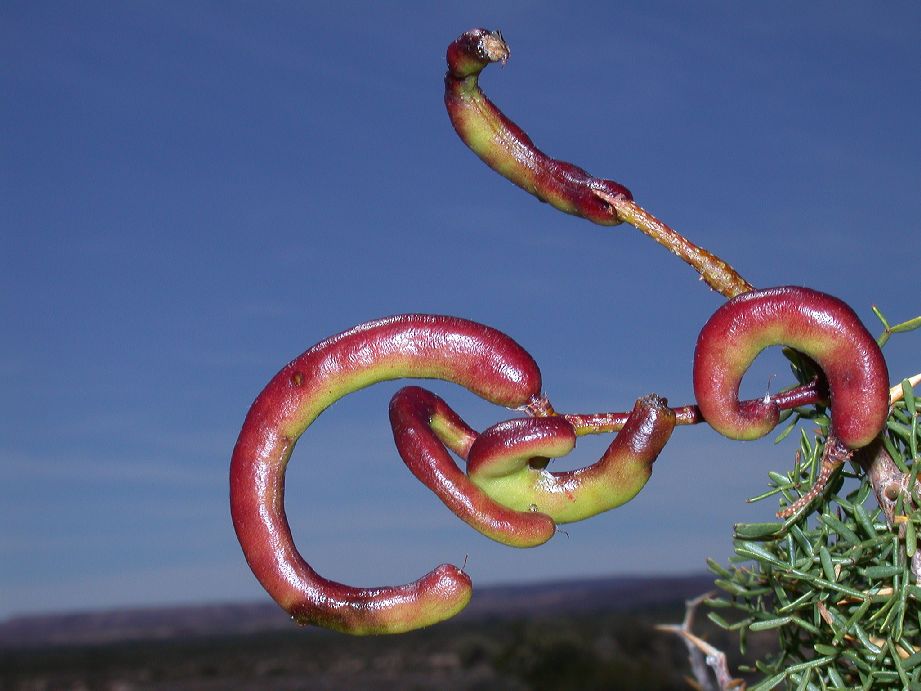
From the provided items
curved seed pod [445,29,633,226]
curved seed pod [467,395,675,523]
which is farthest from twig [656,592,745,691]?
curved seed pod [445,29,633,226]

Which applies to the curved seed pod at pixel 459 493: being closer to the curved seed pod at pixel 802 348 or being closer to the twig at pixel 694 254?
the curved seed pod at pixel 802 348

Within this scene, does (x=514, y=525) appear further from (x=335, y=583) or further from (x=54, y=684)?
(x=54, y=684)

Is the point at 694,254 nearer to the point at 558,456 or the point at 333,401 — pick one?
the point at 558,456

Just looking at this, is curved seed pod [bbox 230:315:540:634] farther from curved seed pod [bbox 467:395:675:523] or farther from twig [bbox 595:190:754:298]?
twig [bbox 595:190:754:298]

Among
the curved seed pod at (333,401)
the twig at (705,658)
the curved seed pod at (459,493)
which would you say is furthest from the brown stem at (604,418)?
the twig at (705,658)

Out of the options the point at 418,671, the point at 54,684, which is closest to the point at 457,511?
the point at 418,671

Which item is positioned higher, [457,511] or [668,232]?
[668,232]

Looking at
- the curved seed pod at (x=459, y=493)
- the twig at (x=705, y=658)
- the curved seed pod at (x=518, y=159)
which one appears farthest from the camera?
the twig at (x=705, y=658)
